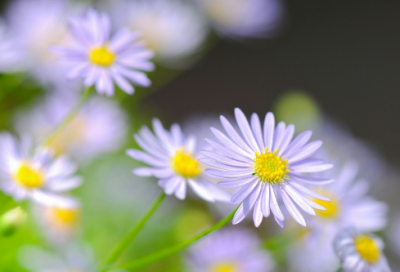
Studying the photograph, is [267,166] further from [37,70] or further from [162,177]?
[37,70]

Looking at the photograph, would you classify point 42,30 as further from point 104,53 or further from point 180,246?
point 180,246

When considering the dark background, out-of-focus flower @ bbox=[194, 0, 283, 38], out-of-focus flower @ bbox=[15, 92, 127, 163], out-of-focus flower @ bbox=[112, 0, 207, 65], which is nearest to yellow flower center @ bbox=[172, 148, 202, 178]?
out-of-focus flower @ bbox=[15, 92, 127, 163]

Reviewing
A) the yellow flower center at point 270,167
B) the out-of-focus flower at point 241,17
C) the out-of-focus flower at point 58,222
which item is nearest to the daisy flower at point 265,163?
the yellow flower center at point 270,167

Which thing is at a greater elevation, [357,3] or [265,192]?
[357,3]

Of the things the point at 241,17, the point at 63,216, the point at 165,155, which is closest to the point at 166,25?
the point at 241,17

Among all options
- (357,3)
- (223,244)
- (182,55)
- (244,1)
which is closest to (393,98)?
(357,3)

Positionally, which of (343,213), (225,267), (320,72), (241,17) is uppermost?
(320,72)
